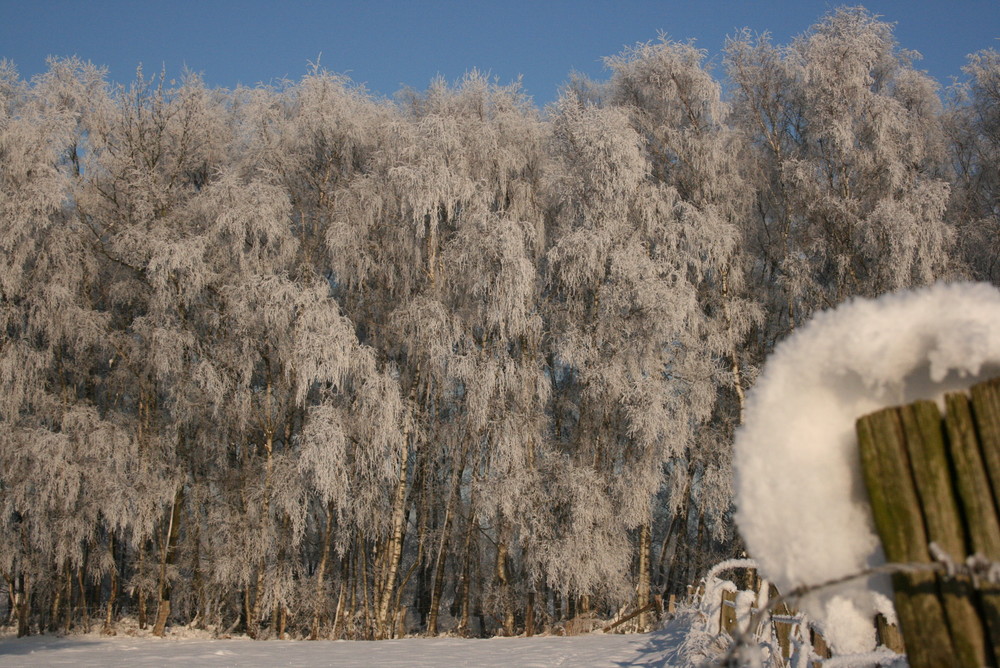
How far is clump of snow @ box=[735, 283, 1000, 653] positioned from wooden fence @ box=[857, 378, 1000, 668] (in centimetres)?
6

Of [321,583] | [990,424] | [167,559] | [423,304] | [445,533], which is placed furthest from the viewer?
[445,533]

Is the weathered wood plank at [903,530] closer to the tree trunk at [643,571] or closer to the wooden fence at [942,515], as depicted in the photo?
the wooden fence at [942,515]

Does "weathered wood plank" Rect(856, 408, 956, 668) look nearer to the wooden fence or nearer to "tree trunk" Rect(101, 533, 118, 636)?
the wooden fence

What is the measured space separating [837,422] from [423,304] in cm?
1557

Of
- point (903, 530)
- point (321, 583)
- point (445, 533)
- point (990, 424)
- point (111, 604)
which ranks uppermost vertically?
point (445, 533)

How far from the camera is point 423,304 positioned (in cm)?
1656

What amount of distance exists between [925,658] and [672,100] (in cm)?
1884

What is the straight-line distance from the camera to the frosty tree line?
15969 mm

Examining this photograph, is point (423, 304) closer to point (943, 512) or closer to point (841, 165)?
point (841, 165)

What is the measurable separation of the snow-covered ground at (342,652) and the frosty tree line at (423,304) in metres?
1.43

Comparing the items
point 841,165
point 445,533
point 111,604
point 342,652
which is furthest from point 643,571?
point 111,604

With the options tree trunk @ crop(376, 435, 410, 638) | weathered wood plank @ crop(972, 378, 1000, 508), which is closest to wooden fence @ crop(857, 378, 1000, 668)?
weathered wood plank @ crop(972, 378, 1000, 508)

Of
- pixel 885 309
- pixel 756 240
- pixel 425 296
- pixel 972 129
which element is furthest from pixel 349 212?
pixel 885 309

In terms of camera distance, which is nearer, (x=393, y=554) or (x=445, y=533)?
(x=393, y=554)
